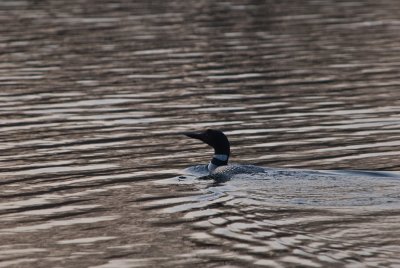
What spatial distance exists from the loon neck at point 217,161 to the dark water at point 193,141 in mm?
604

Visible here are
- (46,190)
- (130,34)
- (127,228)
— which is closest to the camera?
(127,228)

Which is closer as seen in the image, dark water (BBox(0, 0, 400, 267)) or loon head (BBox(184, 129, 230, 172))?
dark water (BBox(0, 0, 400, 267))

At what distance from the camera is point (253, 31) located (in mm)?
48125

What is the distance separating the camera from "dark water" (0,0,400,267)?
631 inches

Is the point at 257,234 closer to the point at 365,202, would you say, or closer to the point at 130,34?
the point at 365,202

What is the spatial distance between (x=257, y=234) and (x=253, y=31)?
32.5 metres

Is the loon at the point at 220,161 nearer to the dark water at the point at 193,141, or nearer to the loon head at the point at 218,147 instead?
the loon head at the point at 218,147

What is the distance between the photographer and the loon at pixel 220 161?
20844 mm

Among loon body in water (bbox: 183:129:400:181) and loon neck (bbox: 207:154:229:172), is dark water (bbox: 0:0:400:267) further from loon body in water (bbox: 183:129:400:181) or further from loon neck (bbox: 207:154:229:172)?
loon neck (bbox: 207:154:229:172)

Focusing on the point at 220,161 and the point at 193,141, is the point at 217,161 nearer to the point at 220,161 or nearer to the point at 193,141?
the point at 220,161

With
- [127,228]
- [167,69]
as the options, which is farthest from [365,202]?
[167,69]

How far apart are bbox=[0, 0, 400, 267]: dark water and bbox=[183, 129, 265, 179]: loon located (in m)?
0.52

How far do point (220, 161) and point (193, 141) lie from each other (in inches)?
160

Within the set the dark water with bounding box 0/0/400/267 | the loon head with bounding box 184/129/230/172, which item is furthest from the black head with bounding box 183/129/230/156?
the dark water with bounding box 0/0/400/267
